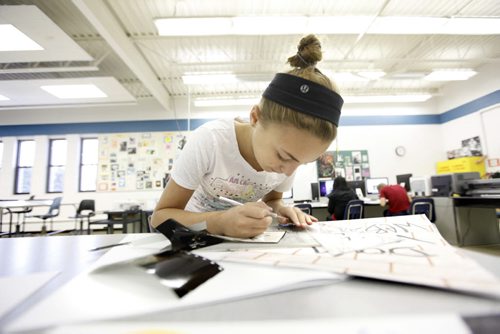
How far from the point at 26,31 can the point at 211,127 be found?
11.8 feet

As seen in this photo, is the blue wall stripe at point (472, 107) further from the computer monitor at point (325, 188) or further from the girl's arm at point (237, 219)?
the girl's arm at point (237, 219)

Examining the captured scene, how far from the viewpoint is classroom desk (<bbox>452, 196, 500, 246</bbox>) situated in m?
3.43

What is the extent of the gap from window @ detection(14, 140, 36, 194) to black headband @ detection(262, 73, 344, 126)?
7.88 m

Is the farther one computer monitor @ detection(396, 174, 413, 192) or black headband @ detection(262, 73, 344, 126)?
computer monitor @ detection(396, 174, 413, 192)

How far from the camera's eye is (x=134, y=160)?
623 cm

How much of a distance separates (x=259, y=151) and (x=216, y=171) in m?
0.23

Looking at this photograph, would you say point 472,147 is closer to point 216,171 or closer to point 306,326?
point 216,171

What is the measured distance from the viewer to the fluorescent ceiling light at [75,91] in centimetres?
456

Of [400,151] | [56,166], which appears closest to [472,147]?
[400,151]

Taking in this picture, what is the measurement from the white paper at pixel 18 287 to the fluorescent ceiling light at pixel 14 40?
155 inches

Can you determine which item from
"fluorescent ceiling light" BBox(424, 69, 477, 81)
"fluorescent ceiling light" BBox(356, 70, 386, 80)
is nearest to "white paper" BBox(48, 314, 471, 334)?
"fluorescent ceiling light" BBox(356, 70, 386, 80)

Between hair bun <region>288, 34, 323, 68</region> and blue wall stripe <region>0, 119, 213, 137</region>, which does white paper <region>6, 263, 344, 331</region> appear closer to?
hair bun <region>288, 34, 323, 68</region>

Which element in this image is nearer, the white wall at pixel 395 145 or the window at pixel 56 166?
the window at pixel 56 166

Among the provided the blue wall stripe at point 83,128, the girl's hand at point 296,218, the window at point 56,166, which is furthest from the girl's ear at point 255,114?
the window at point 56,166
